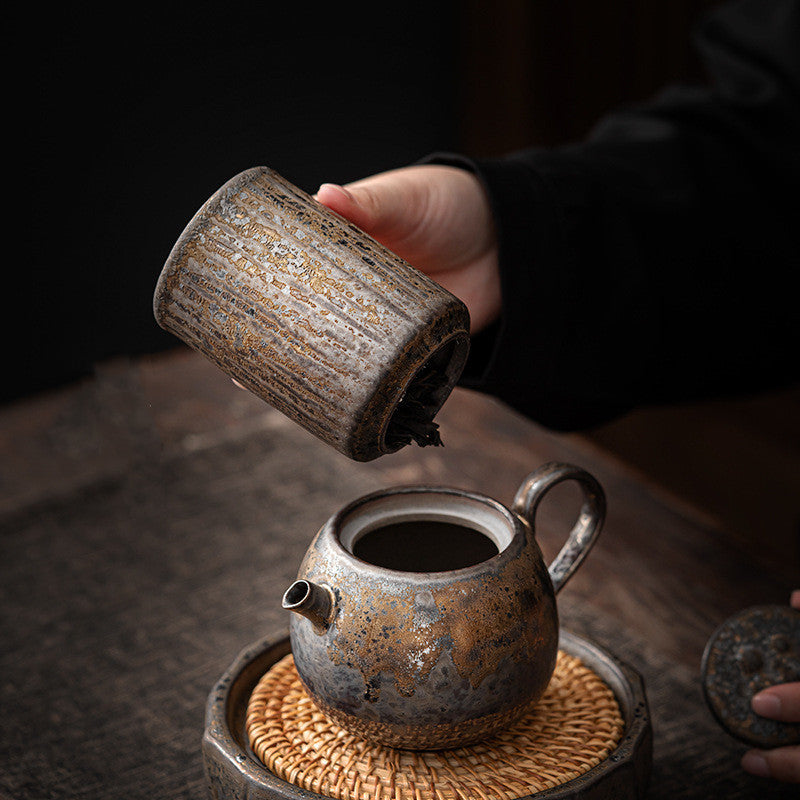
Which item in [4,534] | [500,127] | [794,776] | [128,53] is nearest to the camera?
[794,776]

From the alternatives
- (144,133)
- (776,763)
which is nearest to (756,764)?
(776,763)

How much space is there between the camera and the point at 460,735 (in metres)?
0.72

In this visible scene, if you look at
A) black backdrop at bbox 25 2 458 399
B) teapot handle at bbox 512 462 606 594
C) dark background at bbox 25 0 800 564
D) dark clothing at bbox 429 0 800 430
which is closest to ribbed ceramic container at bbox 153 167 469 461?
teapot handle at bbox 512 462 606 594

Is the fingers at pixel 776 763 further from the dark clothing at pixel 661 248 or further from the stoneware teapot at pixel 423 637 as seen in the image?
the dark clothing at pixel 661 248

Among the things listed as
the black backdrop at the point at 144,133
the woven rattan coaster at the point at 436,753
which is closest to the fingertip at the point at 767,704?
the woven rattan coaster at the point at 436,753

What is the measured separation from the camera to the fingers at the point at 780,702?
0.80 meters

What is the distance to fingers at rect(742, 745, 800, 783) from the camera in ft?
2.65

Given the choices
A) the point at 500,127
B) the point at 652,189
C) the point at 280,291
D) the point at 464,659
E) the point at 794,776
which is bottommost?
the point at 500,127

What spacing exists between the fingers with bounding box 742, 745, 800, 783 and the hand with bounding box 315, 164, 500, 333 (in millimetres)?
530

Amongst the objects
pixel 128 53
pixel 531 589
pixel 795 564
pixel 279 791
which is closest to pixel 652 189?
pixel 795 564

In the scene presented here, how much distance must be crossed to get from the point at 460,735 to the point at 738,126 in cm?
99

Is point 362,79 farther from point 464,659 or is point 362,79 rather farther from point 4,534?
point 464,659

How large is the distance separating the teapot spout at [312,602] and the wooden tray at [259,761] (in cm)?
11

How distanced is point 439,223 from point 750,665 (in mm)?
537
